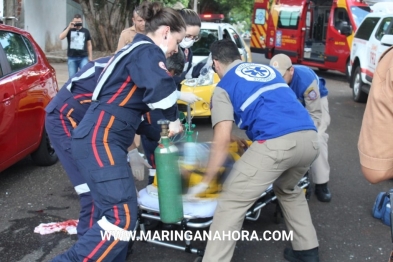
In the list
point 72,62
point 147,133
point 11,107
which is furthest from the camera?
point 72,62

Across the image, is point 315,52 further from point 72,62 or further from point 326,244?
point 326,244

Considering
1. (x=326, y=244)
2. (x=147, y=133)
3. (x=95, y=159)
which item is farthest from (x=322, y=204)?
(x=95, y=159)

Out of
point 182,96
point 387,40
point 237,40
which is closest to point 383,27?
point 387,40

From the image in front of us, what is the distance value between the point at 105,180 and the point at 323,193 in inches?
108

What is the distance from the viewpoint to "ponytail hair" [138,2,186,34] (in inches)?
122

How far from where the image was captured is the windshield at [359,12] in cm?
1402

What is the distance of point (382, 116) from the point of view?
76.4 inches

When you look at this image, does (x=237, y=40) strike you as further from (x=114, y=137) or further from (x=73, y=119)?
(x=114, y=137)

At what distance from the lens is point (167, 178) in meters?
3.27

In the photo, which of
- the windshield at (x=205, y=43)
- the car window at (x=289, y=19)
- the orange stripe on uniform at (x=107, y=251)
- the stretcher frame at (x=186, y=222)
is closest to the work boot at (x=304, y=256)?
the stretcher frame at (x=186, y=222)

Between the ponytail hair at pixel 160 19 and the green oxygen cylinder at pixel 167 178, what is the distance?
58 centimetres

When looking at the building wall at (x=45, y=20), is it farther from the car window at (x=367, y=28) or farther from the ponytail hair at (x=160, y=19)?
the ponytail hair at (x=160, y=19)

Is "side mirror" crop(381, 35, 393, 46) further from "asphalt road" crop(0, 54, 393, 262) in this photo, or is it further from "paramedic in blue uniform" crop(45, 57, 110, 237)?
"paramedic in blue uniform" crop(45, 57, 110, 237)

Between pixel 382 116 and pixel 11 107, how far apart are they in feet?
12.8
